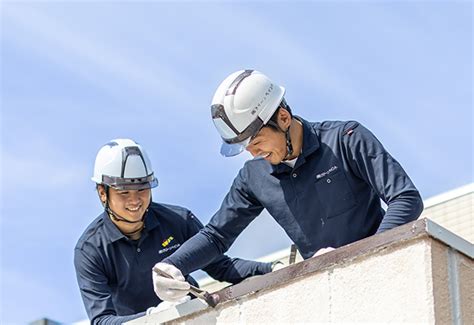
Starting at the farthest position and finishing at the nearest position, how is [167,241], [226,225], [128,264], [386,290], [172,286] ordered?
1. [167,241]
2. [128,264]
3. [226,225]
4. [172,286]
5. [386,290]

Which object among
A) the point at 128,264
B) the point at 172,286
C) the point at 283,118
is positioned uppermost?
the point at 283,118

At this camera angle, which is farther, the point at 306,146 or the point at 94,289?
the point at 94,289

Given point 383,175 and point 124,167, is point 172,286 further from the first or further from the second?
point 124,167

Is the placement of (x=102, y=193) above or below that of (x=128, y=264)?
above

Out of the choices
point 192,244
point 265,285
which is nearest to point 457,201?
point 192,244

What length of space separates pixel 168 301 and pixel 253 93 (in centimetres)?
134

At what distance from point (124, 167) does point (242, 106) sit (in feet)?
5.06

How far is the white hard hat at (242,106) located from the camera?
7.27 m

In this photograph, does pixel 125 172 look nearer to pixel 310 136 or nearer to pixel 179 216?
pixel 179 216

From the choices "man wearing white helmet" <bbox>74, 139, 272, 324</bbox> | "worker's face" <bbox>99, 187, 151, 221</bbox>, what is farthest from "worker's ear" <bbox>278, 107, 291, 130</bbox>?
"worker's face" <bbox>99, 187, 151, 221</bbox>

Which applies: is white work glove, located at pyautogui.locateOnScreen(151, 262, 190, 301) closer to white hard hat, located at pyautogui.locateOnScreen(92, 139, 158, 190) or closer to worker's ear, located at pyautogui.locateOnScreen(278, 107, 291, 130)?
worker's ear, located at pyautogui.locateOnScreen(278, 107, 291, 130)

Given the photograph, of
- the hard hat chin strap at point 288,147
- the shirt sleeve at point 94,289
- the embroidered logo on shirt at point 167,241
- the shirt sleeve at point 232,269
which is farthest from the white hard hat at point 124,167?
the hard hat chin strap at point 288,147

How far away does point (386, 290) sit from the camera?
564 centimetres

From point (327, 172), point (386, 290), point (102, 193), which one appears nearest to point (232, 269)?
point (102, 193)
